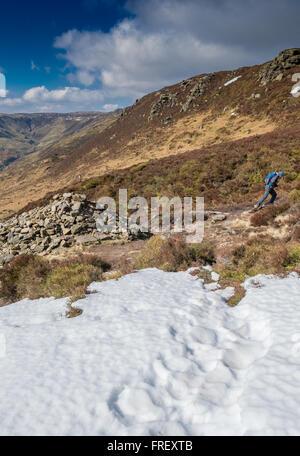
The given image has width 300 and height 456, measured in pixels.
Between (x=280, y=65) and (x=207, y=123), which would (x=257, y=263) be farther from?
(x=280, y=65)

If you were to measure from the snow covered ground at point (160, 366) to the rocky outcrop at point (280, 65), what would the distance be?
50539mm

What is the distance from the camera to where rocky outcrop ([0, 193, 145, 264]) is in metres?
13.5

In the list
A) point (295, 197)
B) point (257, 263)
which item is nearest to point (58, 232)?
point (257, 263)

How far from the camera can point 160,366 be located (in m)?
4.14

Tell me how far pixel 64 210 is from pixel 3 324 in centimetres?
977

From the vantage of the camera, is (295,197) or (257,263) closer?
(257,263)

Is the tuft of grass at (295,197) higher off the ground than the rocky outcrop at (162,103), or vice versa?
the rocky outcrop at (162,103)

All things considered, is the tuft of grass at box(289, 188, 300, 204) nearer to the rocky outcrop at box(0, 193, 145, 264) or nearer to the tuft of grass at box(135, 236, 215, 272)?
the tuft of grass at box(135, 236, 215, 272)

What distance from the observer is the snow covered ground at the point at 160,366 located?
3154mm

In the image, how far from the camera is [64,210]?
608 inches

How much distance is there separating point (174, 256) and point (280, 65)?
168 ft

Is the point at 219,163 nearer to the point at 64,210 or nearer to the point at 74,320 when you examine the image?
the point at 64,210

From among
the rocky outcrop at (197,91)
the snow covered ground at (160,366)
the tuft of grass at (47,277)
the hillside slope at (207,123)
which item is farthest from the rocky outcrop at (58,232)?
the rocky outcrop at (197,91)

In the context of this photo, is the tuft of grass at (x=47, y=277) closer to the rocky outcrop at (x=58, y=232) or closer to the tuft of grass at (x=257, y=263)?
the rocky outcrop at (x=58, y=232)
